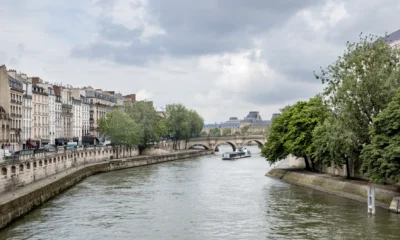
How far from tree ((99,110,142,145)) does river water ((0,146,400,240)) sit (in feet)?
151

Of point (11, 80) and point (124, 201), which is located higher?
point (11, 80)

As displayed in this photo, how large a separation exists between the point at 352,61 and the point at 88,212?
2637 centimetres

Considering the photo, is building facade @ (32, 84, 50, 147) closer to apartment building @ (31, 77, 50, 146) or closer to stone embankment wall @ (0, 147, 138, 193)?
apartment building @ (31, 77, 50, 146)

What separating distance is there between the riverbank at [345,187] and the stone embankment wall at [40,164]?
95.6 feet

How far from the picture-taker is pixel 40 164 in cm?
5934

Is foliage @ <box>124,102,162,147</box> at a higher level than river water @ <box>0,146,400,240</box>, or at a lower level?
higher

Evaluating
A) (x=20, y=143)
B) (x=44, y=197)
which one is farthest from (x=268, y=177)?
(x=20, y=143)

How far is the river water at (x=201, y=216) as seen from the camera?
33625 mm

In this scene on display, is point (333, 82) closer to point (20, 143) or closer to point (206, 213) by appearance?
point (206, 213)

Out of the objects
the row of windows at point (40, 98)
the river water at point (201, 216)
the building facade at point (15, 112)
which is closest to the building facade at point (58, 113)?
the row of windows at point (40, 98)

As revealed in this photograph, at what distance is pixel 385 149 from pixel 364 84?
29.2ft

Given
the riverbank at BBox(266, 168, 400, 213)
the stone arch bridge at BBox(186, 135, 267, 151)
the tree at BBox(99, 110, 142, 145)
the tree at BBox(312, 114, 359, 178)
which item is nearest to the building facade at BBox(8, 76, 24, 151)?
the tree at BBox(99, 110, 142, 145)

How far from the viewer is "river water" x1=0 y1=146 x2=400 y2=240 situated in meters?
33.6

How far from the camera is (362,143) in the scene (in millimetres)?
49375
